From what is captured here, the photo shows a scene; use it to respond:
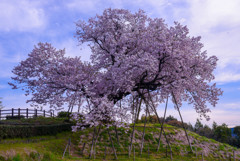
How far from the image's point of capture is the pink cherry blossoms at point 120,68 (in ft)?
62.3

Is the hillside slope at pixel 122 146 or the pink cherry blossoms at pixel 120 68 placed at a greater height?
the pink cherry blossoms at pixel 120 68

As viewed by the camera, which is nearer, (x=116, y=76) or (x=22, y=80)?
(x=116, y=76)

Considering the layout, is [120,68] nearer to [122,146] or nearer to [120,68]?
[120,68]

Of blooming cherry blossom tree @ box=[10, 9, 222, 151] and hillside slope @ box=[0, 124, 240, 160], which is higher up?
blooming cherry blossom tree @ box=[10, 9, 222, 151]

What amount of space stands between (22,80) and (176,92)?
16.7 m

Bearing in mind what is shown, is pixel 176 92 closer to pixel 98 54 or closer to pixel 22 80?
pixel 98 54

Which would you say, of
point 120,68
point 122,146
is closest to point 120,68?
point 120,68

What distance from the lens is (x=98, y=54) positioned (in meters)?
26.1

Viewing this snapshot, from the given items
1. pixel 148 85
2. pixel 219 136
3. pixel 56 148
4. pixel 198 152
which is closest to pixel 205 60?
pixel 148 85

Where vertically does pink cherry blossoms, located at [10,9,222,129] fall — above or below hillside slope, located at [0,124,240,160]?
above

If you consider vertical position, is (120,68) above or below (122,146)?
above

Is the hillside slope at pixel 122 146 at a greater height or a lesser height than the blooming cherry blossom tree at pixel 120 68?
lesser

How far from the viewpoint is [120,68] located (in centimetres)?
1869

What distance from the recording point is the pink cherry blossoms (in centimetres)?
1900
